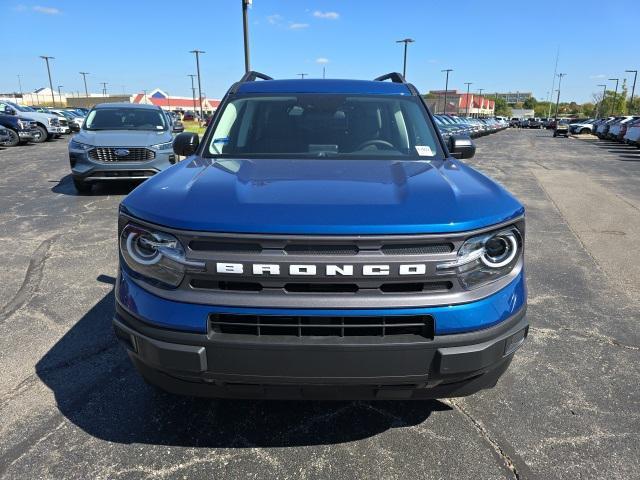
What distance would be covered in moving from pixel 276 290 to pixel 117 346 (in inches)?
81.9

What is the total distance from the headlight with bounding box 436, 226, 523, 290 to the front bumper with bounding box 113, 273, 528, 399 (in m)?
0.11

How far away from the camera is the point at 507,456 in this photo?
245cm

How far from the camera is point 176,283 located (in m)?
2.04

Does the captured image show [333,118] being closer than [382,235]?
No

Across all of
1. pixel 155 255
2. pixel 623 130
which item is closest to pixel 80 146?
pixel 155 255

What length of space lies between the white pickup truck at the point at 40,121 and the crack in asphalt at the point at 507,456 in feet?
75.0

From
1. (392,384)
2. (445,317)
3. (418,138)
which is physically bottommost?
(392,384)

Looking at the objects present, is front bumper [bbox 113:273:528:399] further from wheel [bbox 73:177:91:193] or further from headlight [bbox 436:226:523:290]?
wheel [bbox 73:177:91:193]

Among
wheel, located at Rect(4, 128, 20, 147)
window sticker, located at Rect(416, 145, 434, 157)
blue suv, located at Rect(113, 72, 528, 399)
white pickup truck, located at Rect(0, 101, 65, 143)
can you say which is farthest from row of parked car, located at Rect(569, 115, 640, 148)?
wheel, located at Rect(4, 128, 20, 147)

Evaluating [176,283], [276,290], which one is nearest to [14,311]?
[176,283]

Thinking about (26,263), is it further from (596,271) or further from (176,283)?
(596,271)

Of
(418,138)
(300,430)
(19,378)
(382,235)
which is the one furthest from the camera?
(418,138)

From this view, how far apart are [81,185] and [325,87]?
725cm

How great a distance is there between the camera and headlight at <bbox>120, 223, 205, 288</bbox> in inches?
79.7
